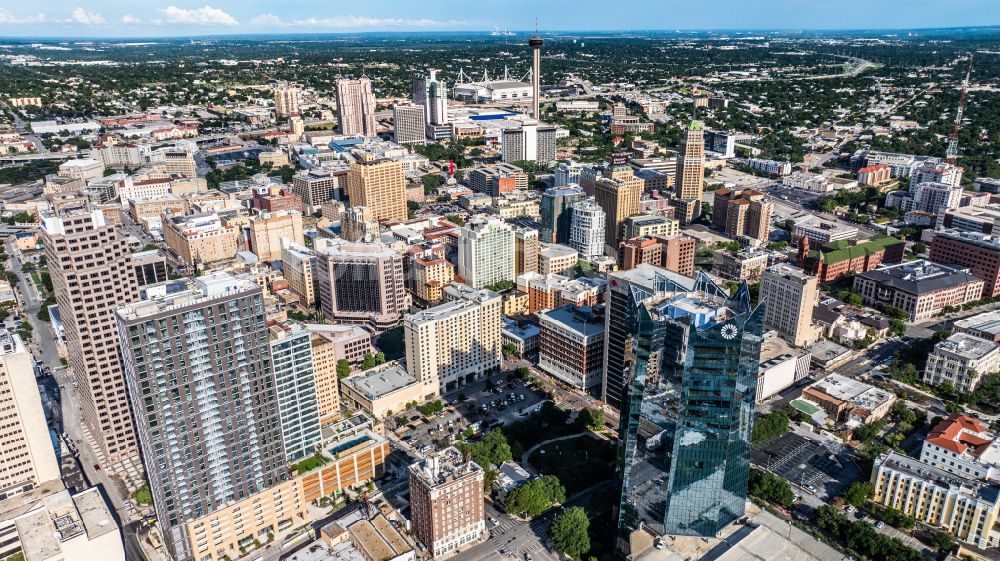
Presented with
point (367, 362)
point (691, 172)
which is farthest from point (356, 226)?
point (691, 172)

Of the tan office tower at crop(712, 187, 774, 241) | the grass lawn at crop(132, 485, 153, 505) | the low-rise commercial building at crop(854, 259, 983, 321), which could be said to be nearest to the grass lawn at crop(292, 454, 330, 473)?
the grass lawn at crop(132, 485, 153, 505)

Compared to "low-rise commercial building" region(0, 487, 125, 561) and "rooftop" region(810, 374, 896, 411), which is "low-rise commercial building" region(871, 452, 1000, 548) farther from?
"low-rise commercial building" region(0, 487, 125, 561)

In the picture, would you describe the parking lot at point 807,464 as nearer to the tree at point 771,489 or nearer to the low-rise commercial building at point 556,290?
the tree at point 771,489

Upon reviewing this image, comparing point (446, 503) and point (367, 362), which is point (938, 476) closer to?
point (446, 503)

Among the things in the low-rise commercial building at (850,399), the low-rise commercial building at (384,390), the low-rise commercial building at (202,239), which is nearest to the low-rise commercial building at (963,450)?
the low-rise commercial building at (850,399)

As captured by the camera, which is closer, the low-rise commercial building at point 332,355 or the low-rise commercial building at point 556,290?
the low-rise commercial building at point 332,355

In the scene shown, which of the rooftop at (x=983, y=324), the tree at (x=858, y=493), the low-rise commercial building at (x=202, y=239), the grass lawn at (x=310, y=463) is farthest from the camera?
the low-rise commercial building at (x=202, y=239)
